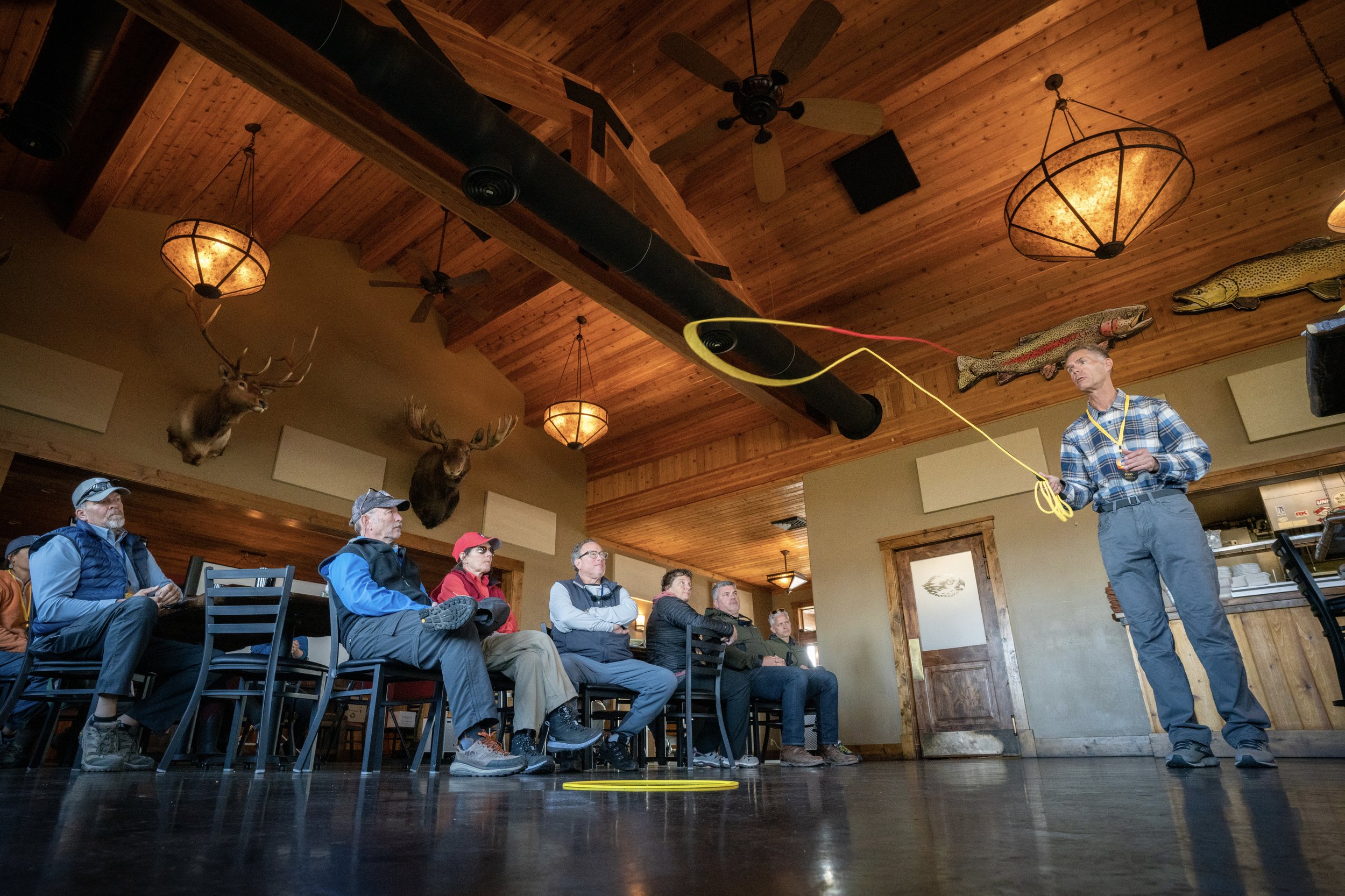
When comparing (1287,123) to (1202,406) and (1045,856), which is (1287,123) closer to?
Result: (1202,406)

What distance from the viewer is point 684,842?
765mm

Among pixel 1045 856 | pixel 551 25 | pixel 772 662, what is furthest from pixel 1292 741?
pixel 551 25

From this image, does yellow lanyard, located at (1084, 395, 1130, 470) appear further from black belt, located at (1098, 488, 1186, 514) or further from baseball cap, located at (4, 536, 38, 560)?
baseball cap, located at (4, 536, 38, 560)

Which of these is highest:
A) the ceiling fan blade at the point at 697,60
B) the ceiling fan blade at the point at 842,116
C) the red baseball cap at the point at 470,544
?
the ceiling fan blade at the point at 697,60

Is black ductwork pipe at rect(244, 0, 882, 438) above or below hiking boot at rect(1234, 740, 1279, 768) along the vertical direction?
above

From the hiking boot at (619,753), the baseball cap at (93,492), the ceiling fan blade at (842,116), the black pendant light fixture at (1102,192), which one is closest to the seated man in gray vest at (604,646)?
the hiking boot at (619,753)

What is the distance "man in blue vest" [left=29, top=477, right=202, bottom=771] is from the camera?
2551mm

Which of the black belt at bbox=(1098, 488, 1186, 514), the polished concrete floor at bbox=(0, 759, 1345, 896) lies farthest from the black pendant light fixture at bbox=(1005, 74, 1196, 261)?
the polished concrete floor at bbox=(0, 759, 1345, 896)

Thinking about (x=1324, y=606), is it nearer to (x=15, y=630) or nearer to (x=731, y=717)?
(x=731, y=717)

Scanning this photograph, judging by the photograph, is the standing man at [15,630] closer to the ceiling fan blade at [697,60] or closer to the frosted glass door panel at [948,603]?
the ceiling fan blade at [697,60]

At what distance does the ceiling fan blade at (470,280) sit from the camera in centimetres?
610

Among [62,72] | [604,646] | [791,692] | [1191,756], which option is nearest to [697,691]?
[791,692]

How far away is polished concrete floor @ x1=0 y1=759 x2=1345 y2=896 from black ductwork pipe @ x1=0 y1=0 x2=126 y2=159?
12.4 feet

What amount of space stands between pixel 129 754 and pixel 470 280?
4.35 metres
